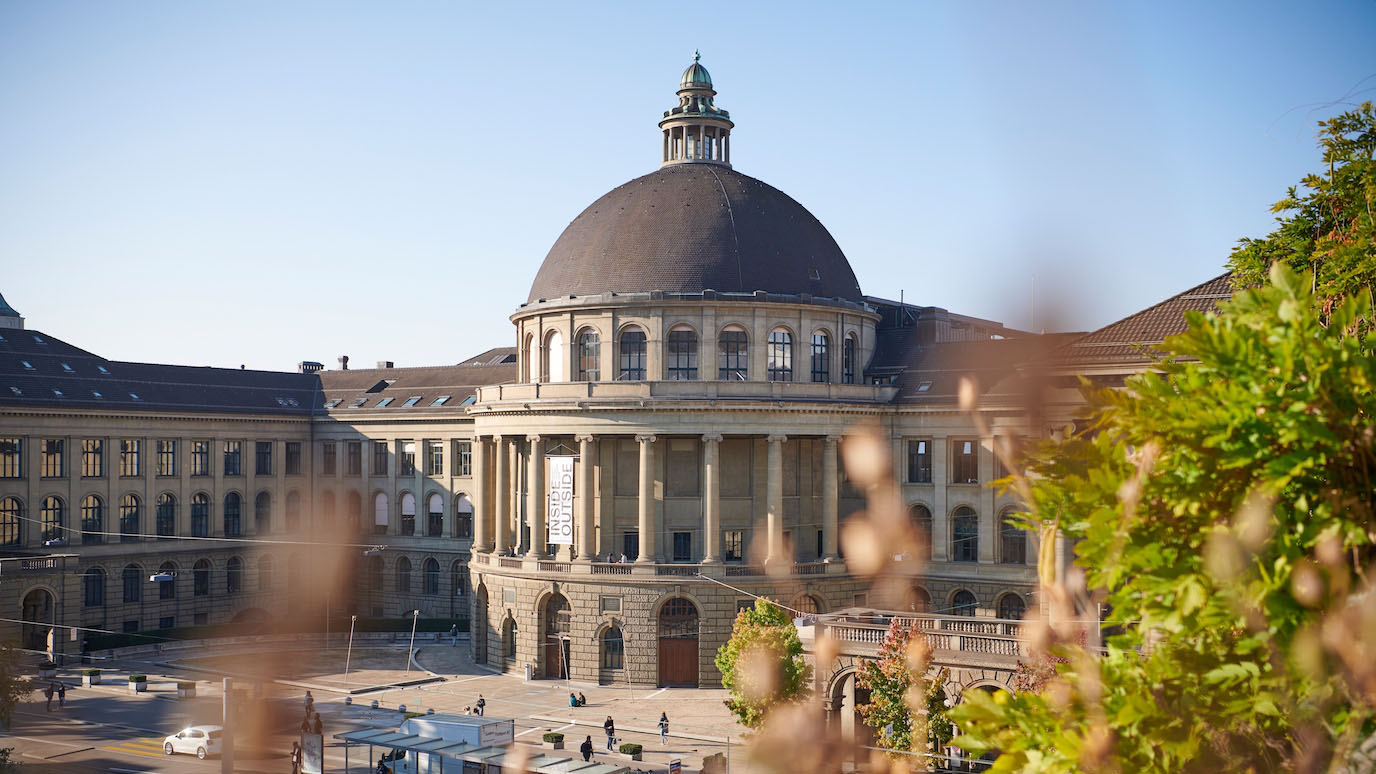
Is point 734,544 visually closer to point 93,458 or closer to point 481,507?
point 481,507

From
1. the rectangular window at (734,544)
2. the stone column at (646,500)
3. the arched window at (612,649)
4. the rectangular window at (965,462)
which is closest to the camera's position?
the arched window at (612,649)

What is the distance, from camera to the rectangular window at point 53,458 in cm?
8888

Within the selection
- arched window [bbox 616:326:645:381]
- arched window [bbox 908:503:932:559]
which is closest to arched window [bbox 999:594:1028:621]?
arched window [bbox 908:503:932:559]

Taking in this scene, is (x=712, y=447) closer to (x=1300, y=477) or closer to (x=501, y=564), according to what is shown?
(x=501, y=564)

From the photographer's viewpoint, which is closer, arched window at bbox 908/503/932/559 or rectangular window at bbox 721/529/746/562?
rectangular window at bbox 721/529/746/562

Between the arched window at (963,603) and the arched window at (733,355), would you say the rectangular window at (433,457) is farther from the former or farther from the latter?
the arched window at (963,603)

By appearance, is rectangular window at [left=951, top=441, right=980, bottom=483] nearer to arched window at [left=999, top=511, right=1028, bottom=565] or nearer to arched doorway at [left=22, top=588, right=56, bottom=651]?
arched window at [left=999, top=511, right=1028, bottom=565]

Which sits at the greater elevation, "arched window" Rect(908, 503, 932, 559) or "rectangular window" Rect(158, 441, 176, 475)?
"rectangular window" Rect(158, 441, 176, 475)

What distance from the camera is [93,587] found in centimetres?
8950

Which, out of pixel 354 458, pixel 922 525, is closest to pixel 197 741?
pixel 922 525

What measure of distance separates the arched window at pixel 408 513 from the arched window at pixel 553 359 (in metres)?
27.9

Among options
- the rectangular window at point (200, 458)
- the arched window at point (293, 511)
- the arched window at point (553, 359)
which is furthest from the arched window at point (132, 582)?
the arched window at point (553, 359)

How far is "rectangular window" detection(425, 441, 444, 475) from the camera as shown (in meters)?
102

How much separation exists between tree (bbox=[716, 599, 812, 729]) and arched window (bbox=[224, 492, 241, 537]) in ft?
195
